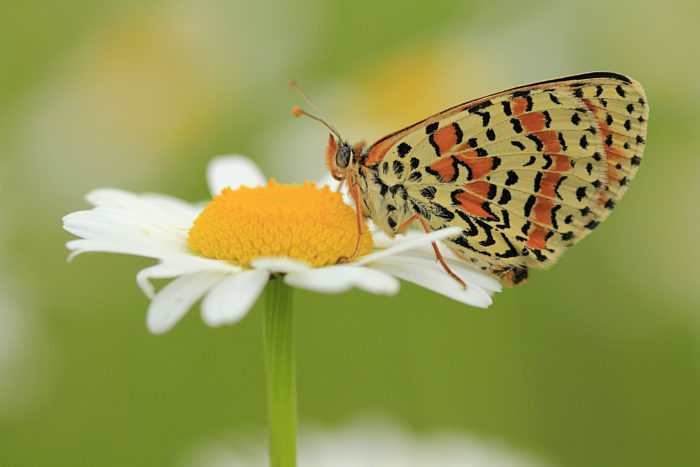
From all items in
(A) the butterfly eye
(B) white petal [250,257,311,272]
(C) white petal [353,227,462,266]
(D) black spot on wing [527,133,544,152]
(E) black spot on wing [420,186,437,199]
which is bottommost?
(B) white petal [250,257,311,272]

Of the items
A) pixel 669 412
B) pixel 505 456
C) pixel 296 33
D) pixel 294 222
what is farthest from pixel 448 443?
pixel 296 33

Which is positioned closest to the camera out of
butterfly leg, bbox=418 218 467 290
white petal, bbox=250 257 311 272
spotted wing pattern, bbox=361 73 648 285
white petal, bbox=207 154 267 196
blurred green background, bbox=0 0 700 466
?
white petal, bbox=250 257 311 272

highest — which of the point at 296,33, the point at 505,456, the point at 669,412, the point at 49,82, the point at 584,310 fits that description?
the point at 296,33

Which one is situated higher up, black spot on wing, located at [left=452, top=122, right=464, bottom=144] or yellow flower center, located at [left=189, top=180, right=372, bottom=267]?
black spot on wing, located at [left=452, top=122, right=464, bottom=144]

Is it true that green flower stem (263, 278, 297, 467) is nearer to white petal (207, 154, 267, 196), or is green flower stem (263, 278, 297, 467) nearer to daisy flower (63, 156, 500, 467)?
daisy flower (63, 156, 500, 467)

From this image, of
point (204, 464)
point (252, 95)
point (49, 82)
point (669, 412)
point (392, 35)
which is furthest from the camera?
point (392, 35)

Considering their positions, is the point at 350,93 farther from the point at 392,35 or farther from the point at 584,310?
Result: the point at 584,310

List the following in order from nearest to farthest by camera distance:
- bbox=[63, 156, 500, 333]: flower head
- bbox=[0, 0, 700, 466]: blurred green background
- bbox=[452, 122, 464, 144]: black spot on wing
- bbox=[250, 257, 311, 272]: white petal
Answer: bbox=[63, 156, 500, 333]: flower head, bbox=[250, 257, 311, 272]: white petal, bbox=[452, 122, 464, 144]: black spot on wing, bbox=[0, 0, 700, 466]: blurred green background

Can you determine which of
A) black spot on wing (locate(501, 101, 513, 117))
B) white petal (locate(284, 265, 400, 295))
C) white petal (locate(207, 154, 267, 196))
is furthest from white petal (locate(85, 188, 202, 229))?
black spot on wing (locate(501, 101, 513, 117))
